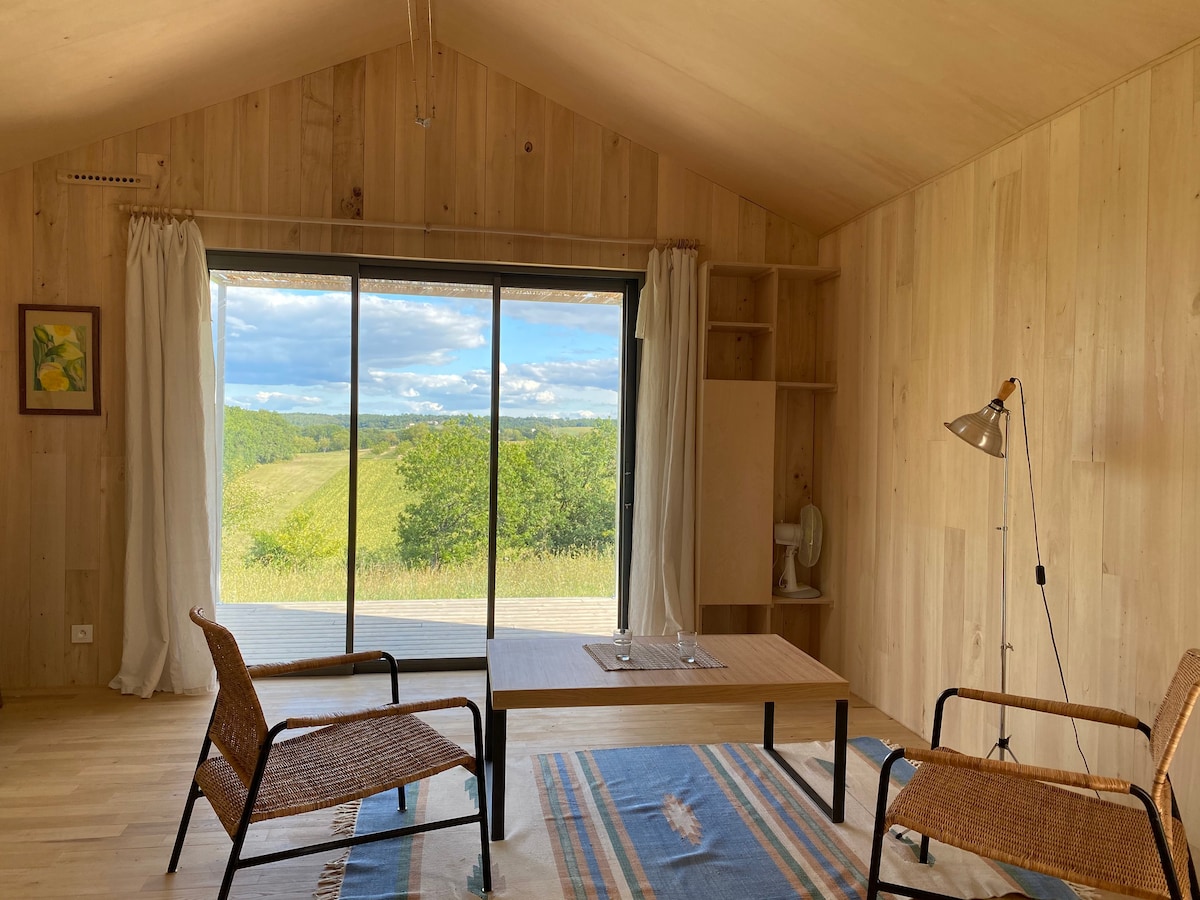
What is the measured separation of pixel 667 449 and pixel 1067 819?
2.72m

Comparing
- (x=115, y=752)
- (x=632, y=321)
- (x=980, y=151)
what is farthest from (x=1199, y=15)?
(x=115, y=752)

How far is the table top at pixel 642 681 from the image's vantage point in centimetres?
260

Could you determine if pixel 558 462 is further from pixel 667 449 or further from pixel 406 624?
pixel 406 624

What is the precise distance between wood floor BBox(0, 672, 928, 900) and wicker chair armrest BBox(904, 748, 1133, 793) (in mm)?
1587

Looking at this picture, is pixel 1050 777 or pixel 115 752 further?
pixel 115 752

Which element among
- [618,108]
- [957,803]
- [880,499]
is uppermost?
[618,108]

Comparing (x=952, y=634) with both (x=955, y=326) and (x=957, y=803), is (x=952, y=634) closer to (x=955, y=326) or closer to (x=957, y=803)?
(x=955, y=326)

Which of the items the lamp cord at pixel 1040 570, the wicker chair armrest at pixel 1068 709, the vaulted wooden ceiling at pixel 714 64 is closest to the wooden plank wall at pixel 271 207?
the vaulted wooden ceiling at pixel 714 64

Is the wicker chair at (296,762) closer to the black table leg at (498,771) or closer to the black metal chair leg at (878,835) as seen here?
the black table leg at (498,771)

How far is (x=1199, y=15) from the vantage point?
229 cm

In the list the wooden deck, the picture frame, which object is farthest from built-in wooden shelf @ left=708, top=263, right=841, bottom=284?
the picture frame

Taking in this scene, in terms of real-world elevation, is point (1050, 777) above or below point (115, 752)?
above

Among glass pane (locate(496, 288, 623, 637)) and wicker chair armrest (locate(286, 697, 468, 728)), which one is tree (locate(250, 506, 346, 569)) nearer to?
glass pane (locate(496, 288, 623, 637))

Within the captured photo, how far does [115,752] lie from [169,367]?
1739 mm
